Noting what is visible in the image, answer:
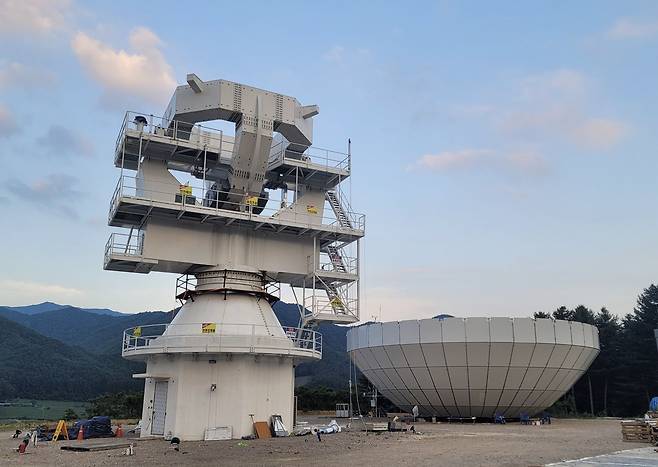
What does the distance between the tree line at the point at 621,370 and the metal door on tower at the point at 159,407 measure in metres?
37.6

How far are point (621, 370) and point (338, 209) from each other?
42794 mm

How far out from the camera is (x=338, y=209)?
29344 millimetres

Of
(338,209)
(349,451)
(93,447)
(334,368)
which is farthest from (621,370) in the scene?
(334,368)

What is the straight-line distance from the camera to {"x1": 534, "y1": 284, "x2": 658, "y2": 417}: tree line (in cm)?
5506

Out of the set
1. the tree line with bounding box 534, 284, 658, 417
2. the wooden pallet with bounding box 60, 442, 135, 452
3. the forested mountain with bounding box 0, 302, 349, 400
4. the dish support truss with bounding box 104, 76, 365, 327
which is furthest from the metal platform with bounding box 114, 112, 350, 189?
the forested mountain with bounding box 0, 302, 349, 400

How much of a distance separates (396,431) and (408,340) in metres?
10.2

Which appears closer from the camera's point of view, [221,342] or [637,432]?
[637,432]

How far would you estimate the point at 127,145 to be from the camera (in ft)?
83.9

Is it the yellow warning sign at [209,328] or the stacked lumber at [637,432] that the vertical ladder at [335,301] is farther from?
the stacked lumber at [637,432]

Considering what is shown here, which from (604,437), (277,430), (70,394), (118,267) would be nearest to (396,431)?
(277,430)

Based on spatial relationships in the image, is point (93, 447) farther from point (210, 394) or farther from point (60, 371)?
point (60, 371)

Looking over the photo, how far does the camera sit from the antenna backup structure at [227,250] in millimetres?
23688

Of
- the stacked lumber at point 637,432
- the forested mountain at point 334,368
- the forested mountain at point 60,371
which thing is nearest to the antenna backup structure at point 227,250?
the forested mountain at point 334,368

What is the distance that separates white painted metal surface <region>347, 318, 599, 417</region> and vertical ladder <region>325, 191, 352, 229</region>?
11.2m
